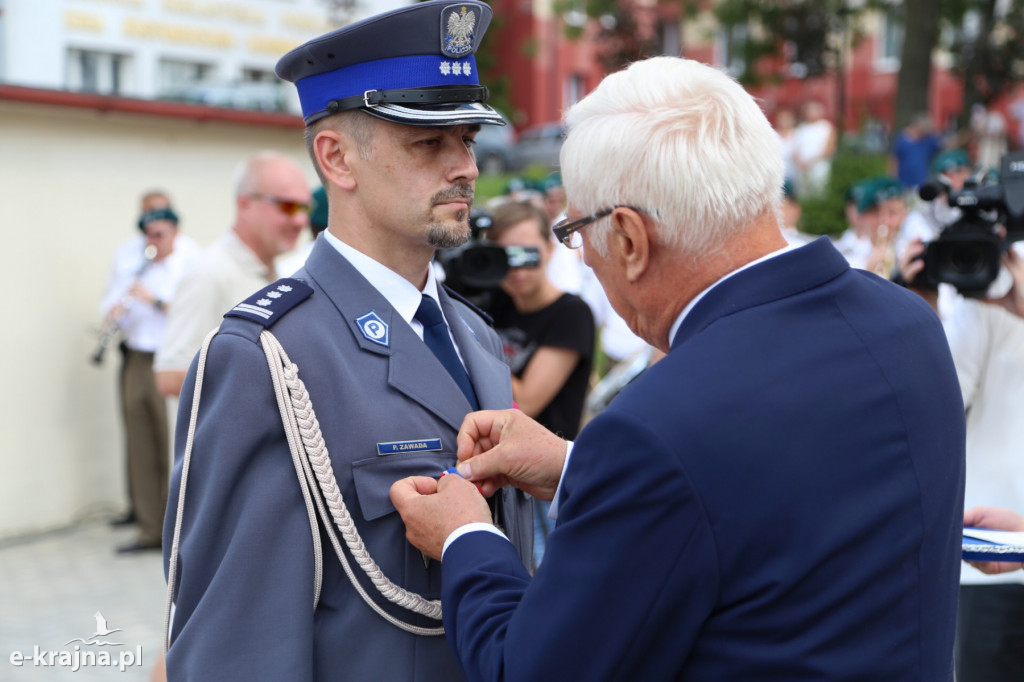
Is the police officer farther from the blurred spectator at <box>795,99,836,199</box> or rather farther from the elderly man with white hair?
the blurred spectator at <box>795,99,836,199</box>

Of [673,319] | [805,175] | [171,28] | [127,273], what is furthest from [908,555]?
[805,175]

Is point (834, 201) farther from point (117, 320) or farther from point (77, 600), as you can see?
point (77, 600)

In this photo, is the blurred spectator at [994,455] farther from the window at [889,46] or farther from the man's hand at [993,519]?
the window at [889,46]

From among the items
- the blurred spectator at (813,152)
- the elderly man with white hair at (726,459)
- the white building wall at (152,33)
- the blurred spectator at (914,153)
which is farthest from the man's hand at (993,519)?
the blurred spectator at (914,153)

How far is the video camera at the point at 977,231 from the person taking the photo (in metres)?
3.03

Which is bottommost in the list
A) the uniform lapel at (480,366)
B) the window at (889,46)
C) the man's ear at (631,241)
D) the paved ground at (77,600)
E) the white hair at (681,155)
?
the paved ground at (77,600)

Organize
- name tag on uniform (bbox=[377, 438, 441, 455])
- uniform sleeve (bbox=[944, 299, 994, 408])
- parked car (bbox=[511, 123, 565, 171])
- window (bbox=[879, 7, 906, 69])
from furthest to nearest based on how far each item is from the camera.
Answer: window (bbox=[879, 7, 906, 69]) < parked car (bbox=[511, 123, 565, 171]) < uniform sleeve (bbox=[944, 299, 994, 408]) < name tag on uniform (bbox=[377, 438, 441, 455])

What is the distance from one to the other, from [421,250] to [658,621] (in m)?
0.90

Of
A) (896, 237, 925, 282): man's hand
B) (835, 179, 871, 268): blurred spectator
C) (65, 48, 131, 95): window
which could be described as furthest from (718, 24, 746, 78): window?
(896, 237, 925, 282): man's hand

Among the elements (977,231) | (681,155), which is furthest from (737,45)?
(681,155)

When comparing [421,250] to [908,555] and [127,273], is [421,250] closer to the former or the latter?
[908,555]

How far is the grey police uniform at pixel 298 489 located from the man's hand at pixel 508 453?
60 mm

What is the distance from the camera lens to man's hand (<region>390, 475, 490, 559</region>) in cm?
Result: 169

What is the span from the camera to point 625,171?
4.98 feet
